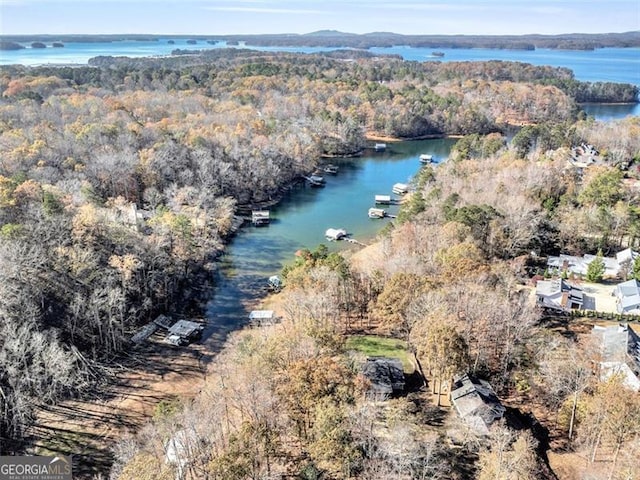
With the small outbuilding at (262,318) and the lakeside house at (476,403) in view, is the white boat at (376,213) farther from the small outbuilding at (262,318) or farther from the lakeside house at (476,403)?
the lakeside house at (476,403)

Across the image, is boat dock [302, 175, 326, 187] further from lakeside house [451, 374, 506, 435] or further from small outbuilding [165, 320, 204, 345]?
lakeside house [451, 374, 506, 435]

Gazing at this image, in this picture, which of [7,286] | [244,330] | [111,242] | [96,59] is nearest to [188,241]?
[111,242]

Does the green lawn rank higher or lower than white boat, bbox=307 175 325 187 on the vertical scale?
lower

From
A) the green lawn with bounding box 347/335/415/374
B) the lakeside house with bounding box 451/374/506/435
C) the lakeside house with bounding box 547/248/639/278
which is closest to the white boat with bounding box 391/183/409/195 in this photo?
the lakeside house with bounding box 547/248/639/278

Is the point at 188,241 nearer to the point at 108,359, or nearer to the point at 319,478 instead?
the point at 108,359

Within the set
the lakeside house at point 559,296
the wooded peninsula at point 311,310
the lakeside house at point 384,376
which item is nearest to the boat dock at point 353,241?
the wooded peninsula at point 311,310

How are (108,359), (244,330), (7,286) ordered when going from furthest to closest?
(244,330), (108,359), (7,286)
